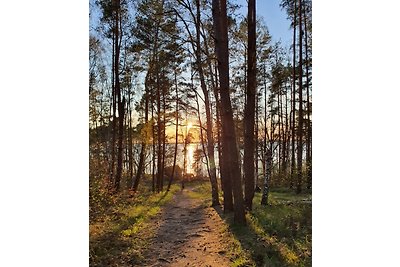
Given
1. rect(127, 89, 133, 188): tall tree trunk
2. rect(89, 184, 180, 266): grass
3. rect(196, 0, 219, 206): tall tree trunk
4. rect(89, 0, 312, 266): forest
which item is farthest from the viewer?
rect(196, 0, 219, 206): tall tree trunk

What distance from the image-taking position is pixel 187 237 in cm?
243

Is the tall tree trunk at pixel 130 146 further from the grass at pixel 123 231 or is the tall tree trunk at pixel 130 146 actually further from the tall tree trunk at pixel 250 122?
the tall tree trunk at pixel 250 122

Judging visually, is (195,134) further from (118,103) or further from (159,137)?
(118,103)

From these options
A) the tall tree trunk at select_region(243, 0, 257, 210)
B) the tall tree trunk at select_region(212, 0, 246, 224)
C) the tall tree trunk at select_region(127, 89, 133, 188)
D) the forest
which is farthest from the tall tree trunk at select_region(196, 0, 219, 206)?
the tall tree trunk at select_region(127, 89, 133, 188)

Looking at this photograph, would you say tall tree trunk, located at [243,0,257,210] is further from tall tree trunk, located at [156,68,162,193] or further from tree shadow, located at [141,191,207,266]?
tall tree trunk, located at [156,68,162,193]

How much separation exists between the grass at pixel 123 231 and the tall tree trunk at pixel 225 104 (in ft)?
2.75

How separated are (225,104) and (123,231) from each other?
1462 mm

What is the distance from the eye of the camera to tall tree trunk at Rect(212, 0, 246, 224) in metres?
2.96

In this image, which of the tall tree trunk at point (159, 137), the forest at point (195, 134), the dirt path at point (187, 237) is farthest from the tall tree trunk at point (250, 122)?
the tall tree trunk at point (159, 137)

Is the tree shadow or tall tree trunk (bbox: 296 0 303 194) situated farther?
tall tree trunk (bbox: 296 0 303 194)

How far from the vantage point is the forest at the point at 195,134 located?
93.4 inches
